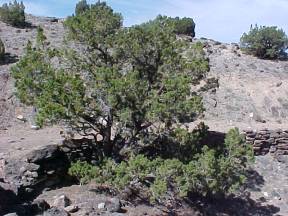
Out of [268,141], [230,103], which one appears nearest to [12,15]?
Result: [230,103]

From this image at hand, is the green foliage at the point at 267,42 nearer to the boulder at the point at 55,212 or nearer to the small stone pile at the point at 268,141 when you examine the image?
the small stone pile at the point at 268,141

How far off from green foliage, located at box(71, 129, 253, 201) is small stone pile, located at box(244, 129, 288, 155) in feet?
12.1

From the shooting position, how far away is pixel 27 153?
49.7ft

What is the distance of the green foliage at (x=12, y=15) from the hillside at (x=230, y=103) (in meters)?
0.42

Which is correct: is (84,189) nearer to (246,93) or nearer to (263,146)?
(263,146)

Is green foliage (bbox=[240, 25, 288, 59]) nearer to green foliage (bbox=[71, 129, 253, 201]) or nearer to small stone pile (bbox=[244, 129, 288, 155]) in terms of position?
small stone pile (bbox=[244, 129, 288, 155])

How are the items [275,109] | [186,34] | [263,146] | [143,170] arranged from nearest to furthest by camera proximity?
1. [143,170]
2. [263,146]
3. [275,109]
4. [186,34]

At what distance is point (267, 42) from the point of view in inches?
1136

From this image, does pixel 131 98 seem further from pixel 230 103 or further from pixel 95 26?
pixel 230 103

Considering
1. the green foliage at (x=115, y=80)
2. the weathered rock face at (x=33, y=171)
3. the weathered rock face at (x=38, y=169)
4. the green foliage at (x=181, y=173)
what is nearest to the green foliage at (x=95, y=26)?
the green foliage at (x=115, y=80)

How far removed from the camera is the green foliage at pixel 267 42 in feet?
93.4

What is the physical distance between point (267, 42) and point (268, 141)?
11.5 m

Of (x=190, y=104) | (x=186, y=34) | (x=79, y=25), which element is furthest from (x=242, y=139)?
(x=186, y=34)

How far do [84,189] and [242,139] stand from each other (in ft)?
14.3
